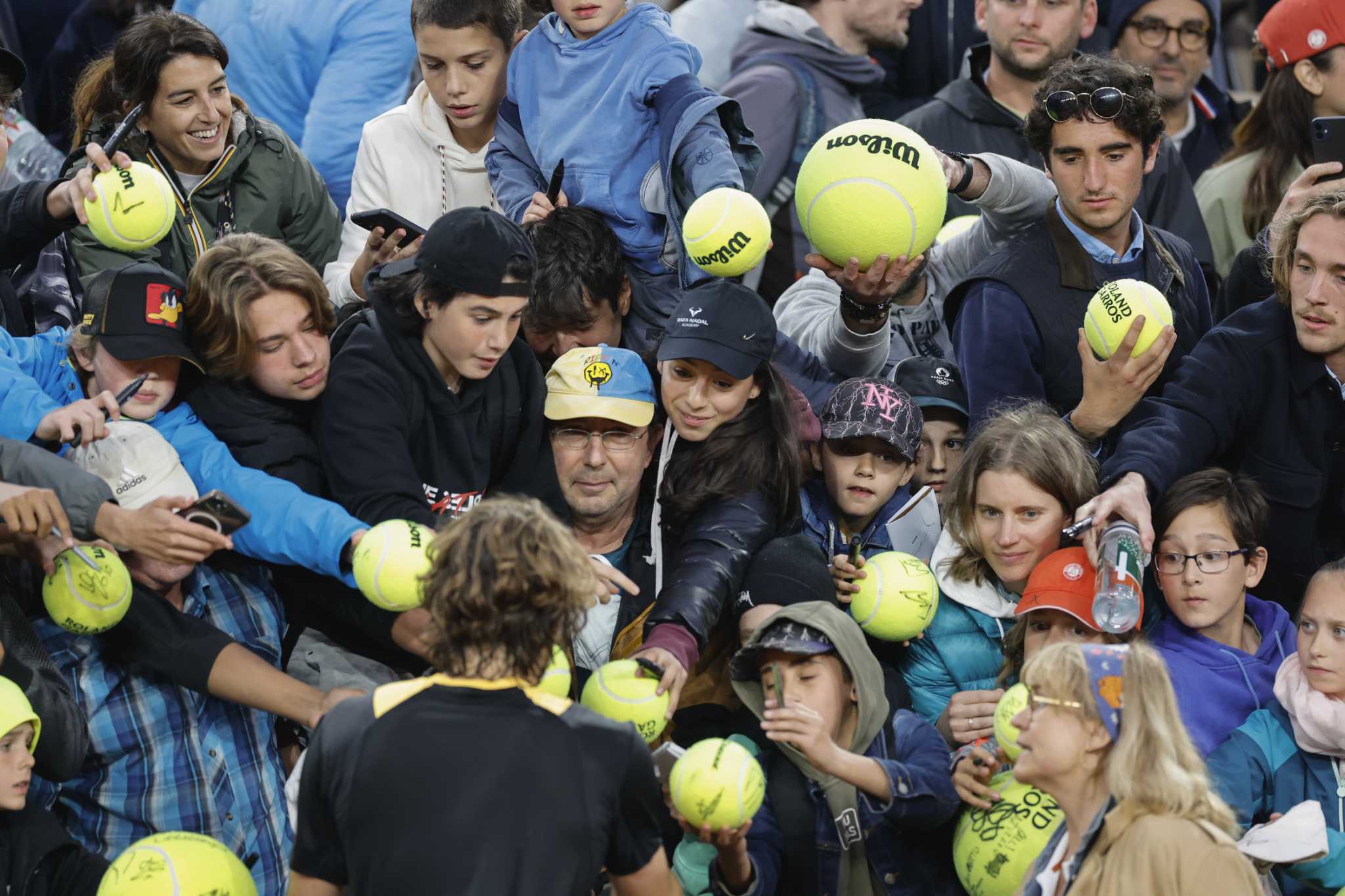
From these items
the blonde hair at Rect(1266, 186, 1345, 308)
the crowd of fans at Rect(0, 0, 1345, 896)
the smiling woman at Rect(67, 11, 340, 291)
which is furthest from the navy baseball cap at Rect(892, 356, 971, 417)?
the smiling woman at Rect(67, 11, 340, 291)

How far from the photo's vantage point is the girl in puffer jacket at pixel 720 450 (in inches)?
213

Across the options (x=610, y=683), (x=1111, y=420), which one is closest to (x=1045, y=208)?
(x=1111, y=420)

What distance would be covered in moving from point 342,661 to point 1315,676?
2842 mm

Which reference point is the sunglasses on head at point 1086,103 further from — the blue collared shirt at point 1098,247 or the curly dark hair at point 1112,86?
the blue collared shirt at point 1098,247

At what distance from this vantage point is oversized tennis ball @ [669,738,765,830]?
4.32 meters

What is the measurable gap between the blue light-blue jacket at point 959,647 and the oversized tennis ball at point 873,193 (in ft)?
3.65

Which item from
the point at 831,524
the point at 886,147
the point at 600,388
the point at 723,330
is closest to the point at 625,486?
the point at 600,388

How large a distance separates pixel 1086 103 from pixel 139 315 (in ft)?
10.3

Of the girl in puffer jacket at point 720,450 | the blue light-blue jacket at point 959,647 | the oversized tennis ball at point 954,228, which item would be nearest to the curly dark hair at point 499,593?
the girl in puffer jacket at point 720,450

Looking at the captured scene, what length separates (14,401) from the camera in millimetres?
4902

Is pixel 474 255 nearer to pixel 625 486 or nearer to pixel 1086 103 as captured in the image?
pixel 625 486

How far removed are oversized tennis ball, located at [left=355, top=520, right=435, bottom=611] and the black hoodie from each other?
36 centimetres

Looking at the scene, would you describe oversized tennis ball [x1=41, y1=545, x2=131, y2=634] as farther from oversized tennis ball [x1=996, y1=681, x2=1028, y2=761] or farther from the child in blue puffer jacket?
the child in blue puffer jacket

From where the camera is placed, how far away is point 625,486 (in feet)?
18.6
